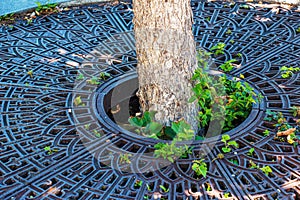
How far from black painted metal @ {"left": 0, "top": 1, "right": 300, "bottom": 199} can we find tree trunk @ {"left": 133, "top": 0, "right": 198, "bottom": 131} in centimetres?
27

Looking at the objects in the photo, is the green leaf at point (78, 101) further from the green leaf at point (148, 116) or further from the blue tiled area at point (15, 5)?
the blue tiled area at point (15, 5)

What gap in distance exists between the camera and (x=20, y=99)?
3.57 meters

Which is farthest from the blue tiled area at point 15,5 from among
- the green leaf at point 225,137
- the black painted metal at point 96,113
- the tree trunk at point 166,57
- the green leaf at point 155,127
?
the green leaf at point 225,137

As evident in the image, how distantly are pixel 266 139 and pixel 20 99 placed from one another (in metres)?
1.67

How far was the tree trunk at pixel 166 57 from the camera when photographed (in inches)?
117

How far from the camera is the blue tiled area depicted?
4.77m

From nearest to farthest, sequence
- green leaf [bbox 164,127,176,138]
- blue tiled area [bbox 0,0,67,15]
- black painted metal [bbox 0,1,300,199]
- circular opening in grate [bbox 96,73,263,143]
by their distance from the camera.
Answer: black painted metal [bbox 0,1,300,199] < green leaf [bbox 164,127,176,138] < circular opening in grate [bbox 96,73,263,143] < blue tiled area [bbox 0,0,67,15]

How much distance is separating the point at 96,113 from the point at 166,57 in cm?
65

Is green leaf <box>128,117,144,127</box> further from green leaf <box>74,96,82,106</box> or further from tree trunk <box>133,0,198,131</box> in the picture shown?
green leaf <box>74,96,82,106</box>

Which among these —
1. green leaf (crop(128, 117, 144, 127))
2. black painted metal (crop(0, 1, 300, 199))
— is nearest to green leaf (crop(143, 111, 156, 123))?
green leaf (crop(128, 117, 144, 127))

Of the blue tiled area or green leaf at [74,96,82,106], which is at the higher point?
the blue tiled area

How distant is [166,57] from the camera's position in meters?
3.07

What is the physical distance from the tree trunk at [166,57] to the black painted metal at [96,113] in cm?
27

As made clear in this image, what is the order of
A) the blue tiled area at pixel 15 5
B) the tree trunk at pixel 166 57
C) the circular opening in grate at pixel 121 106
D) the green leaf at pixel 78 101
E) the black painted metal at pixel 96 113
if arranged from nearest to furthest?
the black painted metal at pixel 96 113, the tree trunk at pixel 166 57, the circular opening in grate at pixel 121 106, the green leaf at pixel 78 101, the blue tiled area at pixel 15 5
